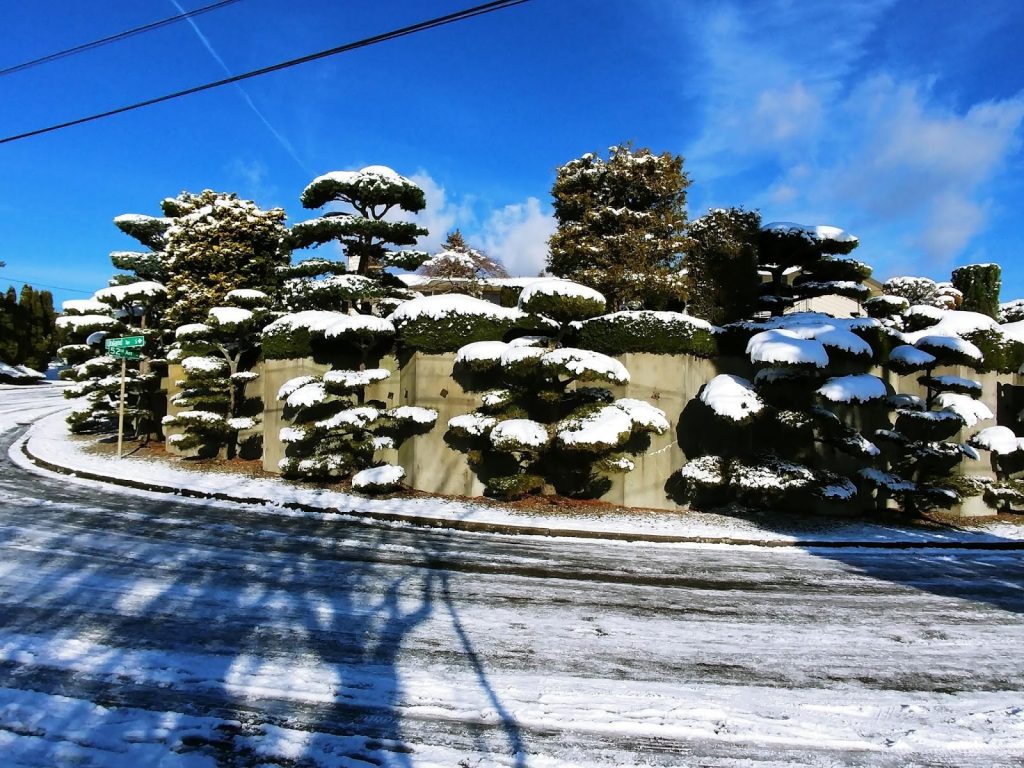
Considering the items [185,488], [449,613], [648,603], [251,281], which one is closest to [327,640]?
[449,613]

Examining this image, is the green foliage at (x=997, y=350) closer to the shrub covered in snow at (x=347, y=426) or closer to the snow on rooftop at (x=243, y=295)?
the shrub covered in snow at (x=347, y=426)

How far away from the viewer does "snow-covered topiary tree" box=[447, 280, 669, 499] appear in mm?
9461

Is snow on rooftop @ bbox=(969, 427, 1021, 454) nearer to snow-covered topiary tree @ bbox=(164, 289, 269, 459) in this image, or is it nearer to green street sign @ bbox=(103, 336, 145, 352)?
snow-covered topiary tree @ bbox=(164, 289, 269, 459)

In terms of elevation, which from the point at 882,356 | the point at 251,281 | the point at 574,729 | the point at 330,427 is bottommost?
the point at 574,729

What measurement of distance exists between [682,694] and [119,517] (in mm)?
8351

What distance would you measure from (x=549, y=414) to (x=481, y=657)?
6.59 m

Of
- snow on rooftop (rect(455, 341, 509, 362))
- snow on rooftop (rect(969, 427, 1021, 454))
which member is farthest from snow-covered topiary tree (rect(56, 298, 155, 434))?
snow on rooftop (rect(969, 427, 1021, 454))

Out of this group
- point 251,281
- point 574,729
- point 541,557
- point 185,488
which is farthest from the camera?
point 251,281

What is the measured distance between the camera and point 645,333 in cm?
1072

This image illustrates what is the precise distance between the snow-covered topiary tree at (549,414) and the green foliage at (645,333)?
22.9 inches

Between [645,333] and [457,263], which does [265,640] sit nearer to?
[645,333]

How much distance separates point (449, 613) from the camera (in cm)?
515

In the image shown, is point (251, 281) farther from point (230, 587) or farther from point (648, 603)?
point (648, 603)

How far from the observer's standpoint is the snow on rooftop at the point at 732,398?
31.2 feet
